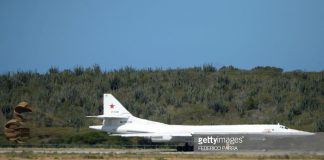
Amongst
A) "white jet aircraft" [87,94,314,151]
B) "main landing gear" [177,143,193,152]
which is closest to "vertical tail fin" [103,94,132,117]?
"white jet aircraft" [87,94,314,151]

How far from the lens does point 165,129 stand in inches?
2313

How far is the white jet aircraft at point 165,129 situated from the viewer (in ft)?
185

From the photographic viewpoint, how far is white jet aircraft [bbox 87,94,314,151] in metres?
56.4

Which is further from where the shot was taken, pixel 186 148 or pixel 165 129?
pixel 165 129

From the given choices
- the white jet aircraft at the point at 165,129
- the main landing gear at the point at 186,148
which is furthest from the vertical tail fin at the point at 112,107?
the main landing gear at the point at 186,148

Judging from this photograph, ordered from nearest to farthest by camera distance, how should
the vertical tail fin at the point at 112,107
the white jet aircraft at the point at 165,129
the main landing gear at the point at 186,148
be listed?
the white jet aircraft at the point at 165,129
the main landing gear at the point at 186,148
the vertical tail fin at the point at 112,107

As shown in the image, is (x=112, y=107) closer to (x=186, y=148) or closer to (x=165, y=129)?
(x=165, y=129)

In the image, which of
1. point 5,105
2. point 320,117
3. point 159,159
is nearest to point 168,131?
point 159,159

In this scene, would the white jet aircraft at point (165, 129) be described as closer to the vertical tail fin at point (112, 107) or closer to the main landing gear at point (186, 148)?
the vertical tail fin at point (112, 107)

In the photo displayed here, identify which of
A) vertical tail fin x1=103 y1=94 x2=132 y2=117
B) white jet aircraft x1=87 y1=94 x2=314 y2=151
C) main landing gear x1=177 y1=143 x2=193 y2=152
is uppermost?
vertical tail fin x1=103 y1=94 x2=132 y2=117

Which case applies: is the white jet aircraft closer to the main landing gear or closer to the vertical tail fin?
the vertical tail fin

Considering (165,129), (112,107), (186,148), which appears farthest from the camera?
(112,107)

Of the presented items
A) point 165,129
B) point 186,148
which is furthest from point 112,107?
point 186,148

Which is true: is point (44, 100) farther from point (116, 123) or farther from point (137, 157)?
point (137, 157)
